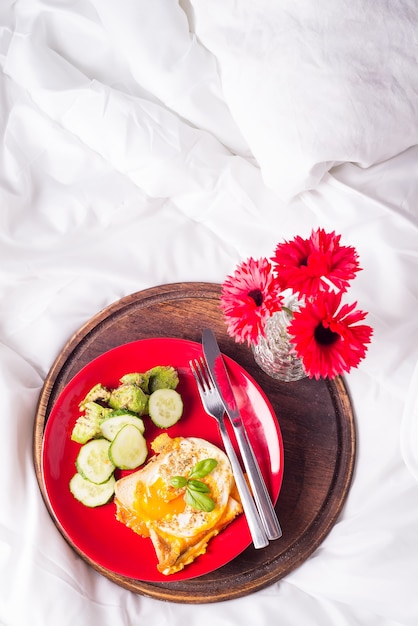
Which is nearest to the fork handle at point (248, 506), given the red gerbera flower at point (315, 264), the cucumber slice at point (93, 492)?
the cucumber slice at point (93, 492)

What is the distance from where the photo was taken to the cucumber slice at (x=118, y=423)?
6.24 feet

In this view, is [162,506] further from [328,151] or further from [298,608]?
[328,151]

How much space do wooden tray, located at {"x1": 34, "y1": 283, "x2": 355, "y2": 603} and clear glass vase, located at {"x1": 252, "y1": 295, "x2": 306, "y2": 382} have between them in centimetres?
5

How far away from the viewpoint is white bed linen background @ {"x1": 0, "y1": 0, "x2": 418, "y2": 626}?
1.96 m

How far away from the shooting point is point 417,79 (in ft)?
6.57

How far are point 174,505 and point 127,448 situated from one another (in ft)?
0.72

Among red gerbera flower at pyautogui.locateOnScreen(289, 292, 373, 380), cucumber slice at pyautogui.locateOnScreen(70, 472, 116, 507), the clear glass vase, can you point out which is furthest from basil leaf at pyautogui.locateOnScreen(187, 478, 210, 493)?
red gerbera flower at pyautogui.locateOnScreen(289, 292, 373, 380)

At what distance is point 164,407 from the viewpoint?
76.5 inches

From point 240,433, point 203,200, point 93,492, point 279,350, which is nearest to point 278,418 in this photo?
point 240,433

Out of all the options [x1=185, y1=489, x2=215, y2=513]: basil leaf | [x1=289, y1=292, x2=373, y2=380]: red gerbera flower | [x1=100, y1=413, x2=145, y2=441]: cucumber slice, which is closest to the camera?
[x1=289, y1=292, x2=373, y2=380]: red gerbera flower

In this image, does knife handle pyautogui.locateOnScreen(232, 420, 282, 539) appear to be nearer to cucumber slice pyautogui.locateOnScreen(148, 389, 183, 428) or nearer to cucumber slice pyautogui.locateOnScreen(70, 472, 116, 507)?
cucumber slice pyautogui.locateOnScreen(148, 389, 183, 428)

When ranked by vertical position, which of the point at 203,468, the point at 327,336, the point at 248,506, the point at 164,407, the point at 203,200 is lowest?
the point at 248,506

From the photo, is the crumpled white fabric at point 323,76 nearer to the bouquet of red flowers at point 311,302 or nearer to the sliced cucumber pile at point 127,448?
the bouquet of red flowers at point 311,302

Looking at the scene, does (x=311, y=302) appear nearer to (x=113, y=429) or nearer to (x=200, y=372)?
(x=200, y=372)
